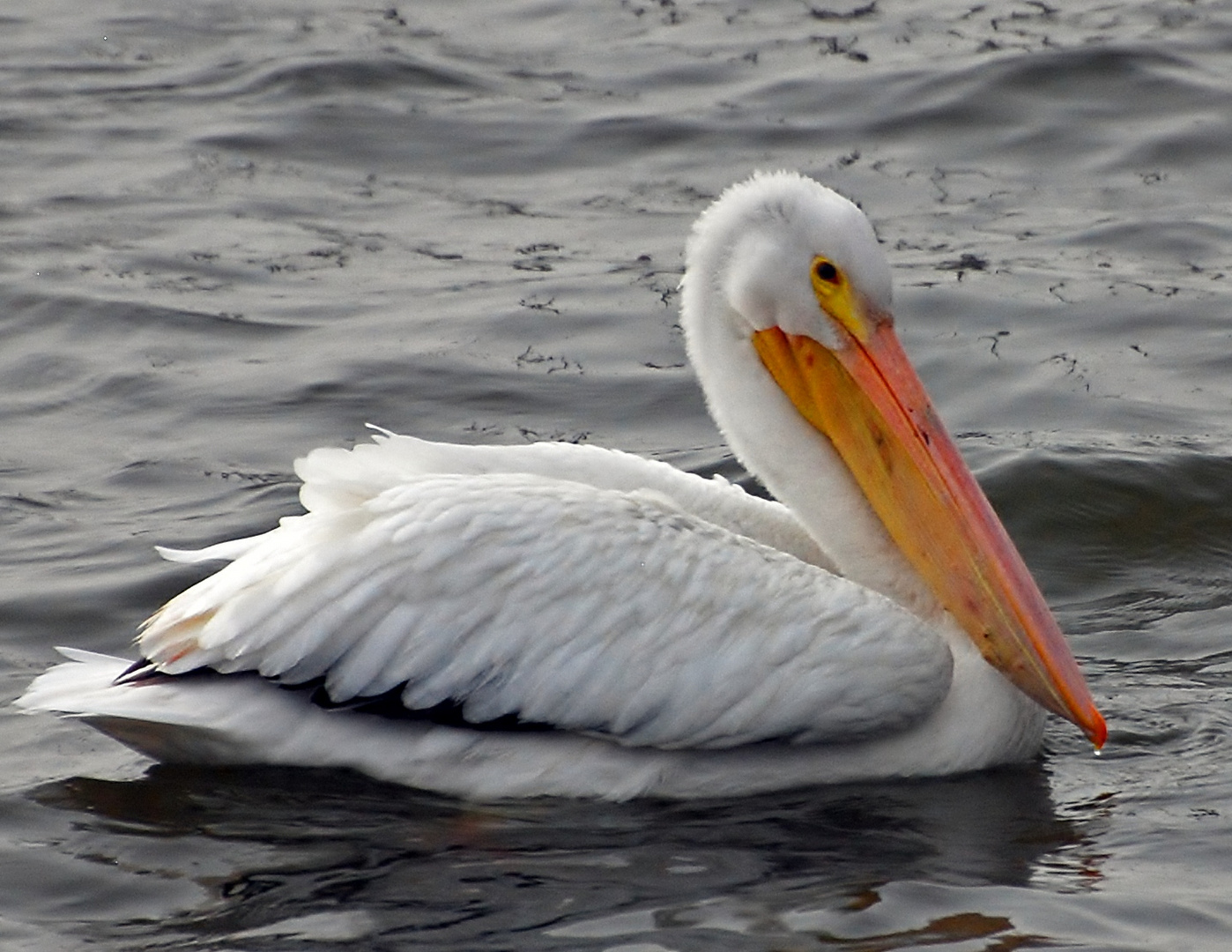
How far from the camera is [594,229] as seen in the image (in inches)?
365

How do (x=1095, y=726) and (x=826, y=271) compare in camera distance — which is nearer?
(x=1095, y=726)

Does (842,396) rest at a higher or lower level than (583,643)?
higher

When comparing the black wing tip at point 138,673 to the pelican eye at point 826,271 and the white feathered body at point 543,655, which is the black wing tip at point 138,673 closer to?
the white feathered body at point 543,655

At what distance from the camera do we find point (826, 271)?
17.1 ft

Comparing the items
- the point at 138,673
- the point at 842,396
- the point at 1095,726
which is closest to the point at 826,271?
the point at 842,396

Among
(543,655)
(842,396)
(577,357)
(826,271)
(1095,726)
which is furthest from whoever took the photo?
(577,357)

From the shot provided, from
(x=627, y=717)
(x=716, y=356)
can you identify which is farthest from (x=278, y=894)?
(x=716, y=356)

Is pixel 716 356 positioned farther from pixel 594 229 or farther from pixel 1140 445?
pixel 594 229

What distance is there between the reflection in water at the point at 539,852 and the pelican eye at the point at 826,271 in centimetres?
117

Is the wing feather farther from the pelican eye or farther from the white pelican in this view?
the pelican eye

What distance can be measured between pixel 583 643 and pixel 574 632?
0.03 meters

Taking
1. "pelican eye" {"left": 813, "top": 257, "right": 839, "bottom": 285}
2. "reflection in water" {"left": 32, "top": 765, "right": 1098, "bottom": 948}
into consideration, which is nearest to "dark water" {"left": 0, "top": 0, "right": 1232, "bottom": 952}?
"reflection in water" {"left": 32, "top": 765, "right": 1098, "bottom": 948}

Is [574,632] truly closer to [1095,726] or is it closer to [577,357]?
[1095,726]

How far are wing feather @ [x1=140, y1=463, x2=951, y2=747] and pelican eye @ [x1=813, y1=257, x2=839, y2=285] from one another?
0.75 metres
